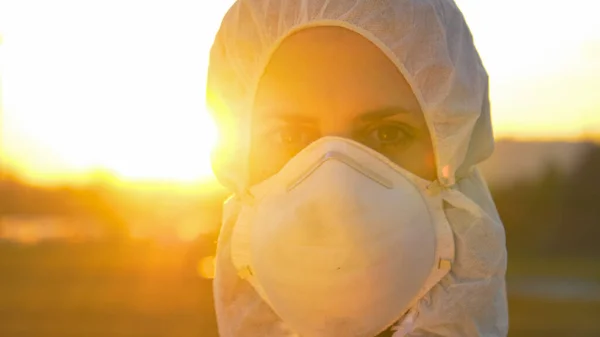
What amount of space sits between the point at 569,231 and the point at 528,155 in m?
3.00

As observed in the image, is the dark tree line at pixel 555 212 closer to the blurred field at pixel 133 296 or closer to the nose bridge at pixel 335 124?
the blurred field at pixel 133 296

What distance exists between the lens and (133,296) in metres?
14.4

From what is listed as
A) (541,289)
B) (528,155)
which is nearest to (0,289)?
(541,289)

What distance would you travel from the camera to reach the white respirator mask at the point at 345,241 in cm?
167

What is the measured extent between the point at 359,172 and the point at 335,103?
0.14 m

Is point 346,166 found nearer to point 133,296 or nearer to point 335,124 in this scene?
point 335,124

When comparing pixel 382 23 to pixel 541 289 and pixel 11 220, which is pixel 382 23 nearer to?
pixel 541 289

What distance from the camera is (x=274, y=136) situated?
1.84 m

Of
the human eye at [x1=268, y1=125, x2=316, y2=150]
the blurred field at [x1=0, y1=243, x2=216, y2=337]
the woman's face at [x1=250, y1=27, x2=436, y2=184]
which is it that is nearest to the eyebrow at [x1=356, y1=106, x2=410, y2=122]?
the woman's face at [x1=250, y1=27, x2=436, y2=184]

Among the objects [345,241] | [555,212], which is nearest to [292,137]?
[345,241]

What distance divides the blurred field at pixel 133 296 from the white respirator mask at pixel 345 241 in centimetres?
881

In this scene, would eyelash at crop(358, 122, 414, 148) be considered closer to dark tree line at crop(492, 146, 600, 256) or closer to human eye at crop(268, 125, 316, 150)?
human eye at crop(268, 125, 316, 150)

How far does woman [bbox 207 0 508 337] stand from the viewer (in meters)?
1.69

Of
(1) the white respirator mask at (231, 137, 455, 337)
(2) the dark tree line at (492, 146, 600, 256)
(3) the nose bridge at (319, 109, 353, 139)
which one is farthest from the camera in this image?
(2) the dark tree line at (492, 146, 600, 256)
